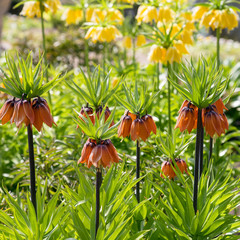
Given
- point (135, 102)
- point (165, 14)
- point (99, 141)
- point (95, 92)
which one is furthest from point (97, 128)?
point (165, 14)

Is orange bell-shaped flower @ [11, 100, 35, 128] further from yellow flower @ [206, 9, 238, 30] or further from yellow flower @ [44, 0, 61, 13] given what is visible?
yellow flower @ [44, 0, 61, 13]

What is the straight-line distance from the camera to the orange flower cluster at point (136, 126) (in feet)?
5.95

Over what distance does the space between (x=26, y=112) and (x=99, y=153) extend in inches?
13.7

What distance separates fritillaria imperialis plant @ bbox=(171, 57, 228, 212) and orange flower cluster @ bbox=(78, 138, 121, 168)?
37 centimetres

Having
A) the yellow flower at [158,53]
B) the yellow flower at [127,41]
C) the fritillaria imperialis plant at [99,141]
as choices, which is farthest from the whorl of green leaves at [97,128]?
the yellow flower at [127,41]

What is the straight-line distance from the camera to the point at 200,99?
1665 mm

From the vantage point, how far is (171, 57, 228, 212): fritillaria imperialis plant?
166 centimetres

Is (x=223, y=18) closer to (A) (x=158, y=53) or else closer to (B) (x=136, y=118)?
(A) (x=158, y=53)

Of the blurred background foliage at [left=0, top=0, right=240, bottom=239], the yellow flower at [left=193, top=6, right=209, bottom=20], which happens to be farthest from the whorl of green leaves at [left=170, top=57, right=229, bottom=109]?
the yellow flower at [left=193, top=6, right=209, bottom=20]

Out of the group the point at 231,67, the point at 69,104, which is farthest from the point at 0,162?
the point at 231,67

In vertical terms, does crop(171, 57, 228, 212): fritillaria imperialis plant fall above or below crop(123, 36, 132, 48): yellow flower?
above

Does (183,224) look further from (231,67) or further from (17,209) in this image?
(231,67)

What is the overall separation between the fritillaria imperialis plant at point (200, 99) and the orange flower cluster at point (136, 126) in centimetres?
14

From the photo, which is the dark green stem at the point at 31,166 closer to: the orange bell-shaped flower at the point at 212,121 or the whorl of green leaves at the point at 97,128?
the whorl of green leaves at the point at 97,128
